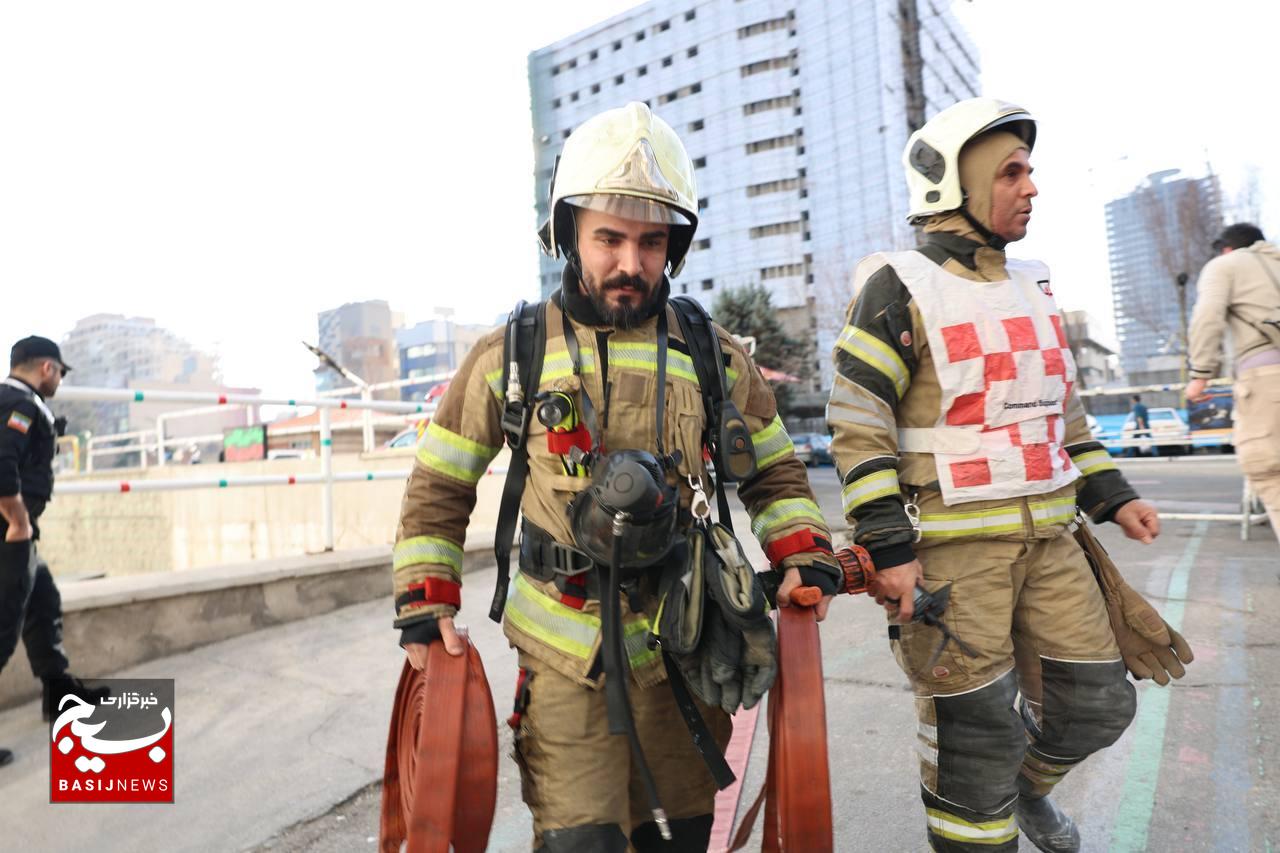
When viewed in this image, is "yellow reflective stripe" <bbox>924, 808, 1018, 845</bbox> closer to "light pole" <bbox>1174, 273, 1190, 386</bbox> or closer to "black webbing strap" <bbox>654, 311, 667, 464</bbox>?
"black webbing strap" <bbox>654, 311, 667, 464</bbox>

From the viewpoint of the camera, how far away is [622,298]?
1.77m

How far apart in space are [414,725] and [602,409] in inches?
32.4

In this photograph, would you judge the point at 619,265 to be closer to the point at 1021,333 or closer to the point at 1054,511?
the point at 1021,333

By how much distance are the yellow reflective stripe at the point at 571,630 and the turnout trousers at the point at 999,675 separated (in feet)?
2.26

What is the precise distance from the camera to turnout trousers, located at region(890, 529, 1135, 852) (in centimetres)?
189

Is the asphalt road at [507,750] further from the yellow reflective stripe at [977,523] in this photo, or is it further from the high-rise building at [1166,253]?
the high-rise building at [1166,253]

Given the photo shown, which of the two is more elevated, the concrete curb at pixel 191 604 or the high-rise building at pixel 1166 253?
the high-rise building at pixel 1166 253

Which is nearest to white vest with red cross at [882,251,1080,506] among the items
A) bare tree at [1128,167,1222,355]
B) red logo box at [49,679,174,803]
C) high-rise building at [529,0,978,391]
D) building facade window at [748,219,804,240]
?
red logo box at [49,679,174,803]

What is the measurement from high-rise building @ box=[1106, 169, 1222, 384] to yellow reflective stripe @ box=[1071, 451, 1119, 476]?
80.7 feet

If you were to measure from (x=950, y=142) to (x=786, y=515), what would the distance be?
43.9 inches

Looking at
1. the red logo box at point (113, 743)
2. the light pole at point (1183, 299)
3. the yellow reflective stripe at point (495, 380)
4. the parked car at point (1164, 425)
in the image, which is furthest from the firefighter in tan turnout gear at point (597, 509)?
the light pole at point (1183, 299)

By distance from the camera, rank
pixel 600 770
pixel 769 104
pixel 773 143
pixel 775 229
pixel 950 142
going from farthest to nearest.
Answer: pixel 769 104 < pixel 773 143 < pixel 775 229 < pixel 950 142 < pixel 600 770

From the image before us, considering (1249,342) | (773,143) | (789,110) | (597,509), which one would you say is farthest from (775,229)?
(597,509)

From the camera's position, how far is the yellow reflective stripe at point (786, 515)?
1.86 m
